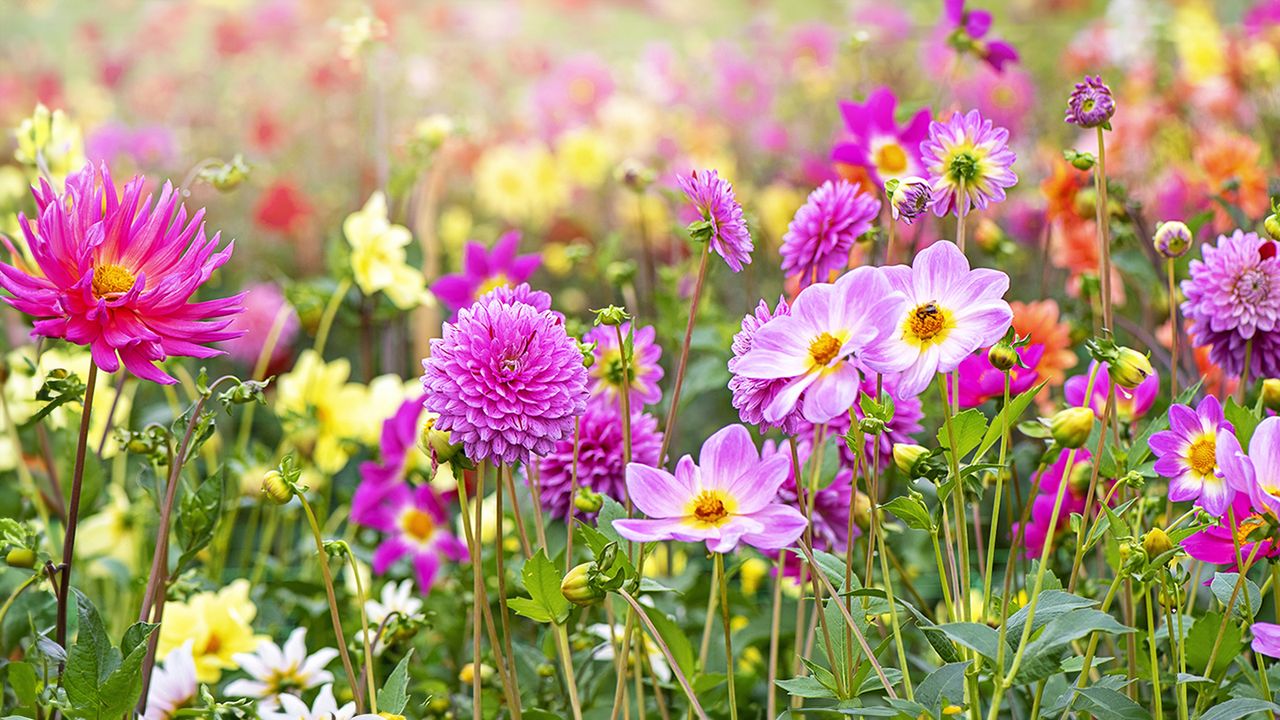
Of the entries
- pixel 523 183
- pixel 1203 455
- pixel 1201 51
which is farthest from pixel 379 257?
pixel 1201 51

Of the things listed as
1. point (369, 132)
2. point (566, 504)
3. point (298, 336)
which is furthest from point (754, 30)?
point (566, 504)

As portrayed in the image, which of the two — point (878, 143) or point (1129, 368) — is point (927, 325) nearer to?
point (1129, 368)

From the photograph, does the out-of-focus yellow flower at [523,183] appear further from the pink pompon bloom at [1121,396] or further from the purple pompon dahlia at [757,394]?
the purple pompon dahlia at [757,394]

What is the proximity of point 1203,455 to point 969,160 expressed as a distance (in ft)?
0.78

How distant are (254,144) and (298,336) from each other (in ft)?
2.42

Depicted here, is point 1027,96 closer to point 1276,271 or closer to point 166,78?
point 1276,271

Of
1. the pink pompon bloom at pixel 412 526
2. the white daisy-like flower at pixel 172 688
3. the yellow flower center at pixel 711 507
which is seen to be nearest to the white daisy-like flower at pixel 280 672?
the white daisy-like flower at pixel 172 688

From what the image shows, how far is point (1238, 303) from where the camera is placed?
85cm

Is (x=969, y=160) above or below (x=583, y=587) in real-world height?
above

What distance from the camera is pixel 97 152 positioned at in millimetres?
2289

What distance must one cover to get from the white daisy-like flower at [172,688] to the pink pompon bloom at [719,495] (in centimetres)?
45

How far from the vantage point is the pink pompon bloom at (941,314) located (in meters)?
0.61

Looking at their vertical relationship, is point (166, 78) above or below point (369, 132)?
above

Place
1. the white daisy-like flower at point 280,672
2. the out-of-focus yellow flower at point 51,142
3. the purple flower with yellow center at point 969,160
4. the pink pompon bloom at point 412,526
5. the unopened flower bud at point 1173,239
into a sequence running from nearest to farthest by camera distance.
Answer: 1. the purple flower with yellow center at point 969,160
2. the unopened flower bud at point 1173,239
3. the white daisy-like flower at point 280,672
4. the out-of-focus yellow flower at point 51,142
5. the pink pompon bloom at point 412,526
